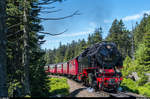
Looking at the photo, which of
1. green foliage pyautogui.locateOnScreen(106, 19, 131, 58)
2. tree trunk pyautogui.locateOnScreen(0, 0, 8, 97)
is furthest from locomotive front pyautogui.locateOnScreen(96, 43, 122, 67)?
green foliage pyautogui.locateOnScreen(106, 19, 131, 58)

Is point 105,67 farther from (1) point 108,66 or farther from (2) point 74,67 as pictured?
(2) point 74,67

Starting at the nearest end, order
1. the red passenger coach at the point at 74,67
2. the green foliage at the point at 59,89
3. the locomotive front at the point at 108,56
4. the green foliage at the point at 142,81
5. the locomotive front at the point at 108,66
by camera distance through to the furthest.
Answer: the locomotive front at the point at 108,66 < the locomotive front at the point at 108,56 < the green foliage at the point at 59,89 < the green foliage at the point at 142,81 < the red passenger coach at the point at 74,67

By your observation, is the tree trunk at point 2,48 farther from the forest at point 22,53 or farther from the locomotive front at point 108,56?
the locomotive front at point 108,56

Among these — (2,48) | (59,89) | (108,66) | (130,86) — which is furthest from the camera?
(130,86)

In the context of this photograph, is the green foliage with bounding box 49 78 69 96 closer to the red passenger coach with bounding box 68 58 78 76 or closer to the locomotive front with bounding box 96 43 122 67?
the red passenger coach with bounding box 68 58 78 76

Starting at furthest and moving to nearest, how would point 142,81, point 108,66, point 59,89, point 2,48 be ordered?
point 142,81 → point 59,89 → point 108,66 → point 2,48

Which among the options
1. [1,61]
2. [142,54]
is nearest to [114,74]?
[1,61]

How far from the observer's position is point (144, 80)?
19.9 meters

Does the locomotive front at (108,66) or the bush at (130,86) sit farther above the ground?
the locomotive front at (108,66)

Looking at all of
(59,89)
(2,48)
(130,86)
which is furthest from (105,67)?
(2,48)

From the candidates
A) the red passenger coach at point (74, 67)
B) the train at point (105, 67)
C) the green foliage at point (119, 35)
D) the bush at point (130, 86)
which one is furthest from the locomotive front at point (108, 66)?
the green foliage at point (119, 35)


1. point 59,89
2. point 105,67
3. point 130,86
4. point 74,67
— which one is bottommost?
point 130,86

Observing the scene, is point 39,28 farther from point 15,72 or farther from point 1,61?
point 1,61

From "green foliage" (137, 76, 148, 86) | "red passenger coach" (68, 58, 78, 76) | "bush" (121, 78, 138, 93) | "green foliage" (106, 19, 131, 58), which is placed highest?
"green foliage" (106, 19, 131, 58)
